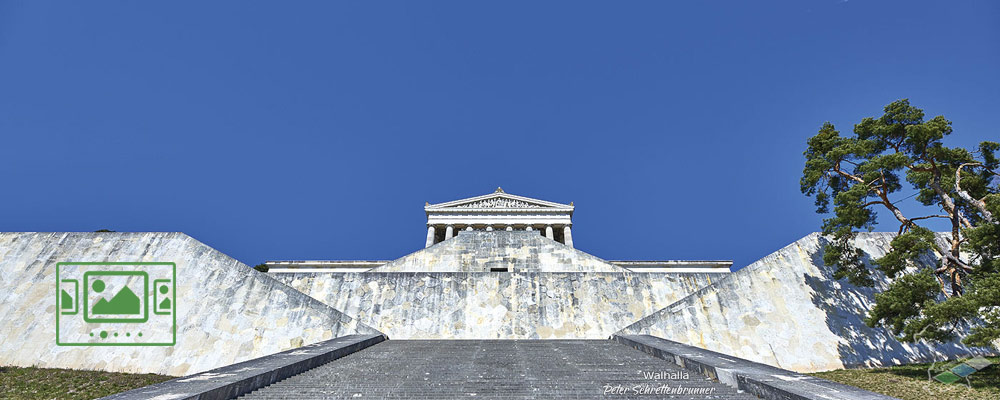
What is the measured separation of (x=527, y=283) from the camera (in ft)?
44.0

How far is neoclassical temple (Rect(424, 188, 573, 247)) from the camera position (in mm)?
53281

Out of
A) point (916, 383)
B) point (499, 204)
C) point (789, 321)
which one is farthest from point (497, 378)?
point (499, 204)

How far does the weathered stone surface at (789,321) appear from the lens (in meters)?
10.4

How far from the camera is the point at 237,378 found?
5.15 meters

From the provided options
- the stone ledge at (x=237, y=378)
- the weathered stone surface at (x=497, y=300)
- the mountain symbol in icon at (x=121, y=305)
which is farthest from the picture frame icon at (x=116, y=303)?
the stone ledge at (x=237, y=378)

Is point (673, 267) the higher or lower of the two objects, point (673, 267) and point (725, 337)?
the higher

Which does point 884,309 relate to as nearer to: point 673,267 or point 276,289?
point 276,289

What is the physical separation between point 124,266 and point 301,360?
9235 millimetres

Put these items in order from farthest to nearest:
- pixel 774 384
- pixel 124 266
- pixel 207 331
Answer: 1. pixel 124 266
2. pixel 207 331
3. pixel 774 384

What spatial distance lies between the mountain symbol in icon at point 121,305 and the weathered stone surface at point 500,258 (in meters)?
7.05

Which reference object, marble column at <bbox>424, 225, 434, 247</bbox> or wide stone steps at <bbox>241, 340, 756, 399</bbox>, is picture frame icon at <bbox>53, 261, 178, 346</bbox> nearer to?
wide stone steps at <bbox>241, 340, 756, 399</bbox>

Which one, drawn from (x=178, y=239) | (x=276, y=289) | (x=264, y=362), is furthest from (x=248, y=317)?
(x=264, y=362)

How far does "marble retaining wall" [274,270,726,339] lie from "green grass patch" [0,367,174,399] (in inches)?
187

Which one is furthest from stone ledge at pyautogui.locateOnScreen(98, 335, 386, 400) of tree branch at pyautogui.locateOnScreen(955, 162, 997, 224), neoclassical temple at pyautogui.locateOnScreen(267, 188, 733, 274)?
neoclassical temple at pyautogui.locateOnScreen(267, 188, 733, 274)
